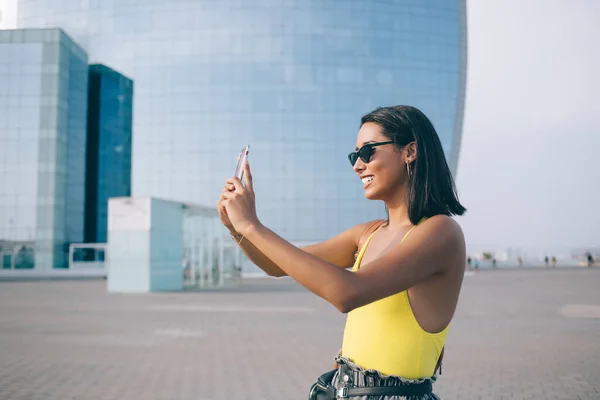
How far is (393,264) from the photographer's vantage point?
1.79 m

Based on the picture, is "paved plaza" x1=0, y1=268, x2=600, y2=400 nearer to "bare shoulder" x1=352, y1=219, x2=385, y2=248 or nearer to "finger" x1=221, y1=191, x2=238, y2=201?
"bare shoulder" x1=352, y1=219, x2=385, y2=248

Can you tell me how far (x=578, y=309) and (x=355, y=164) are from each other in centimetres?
1642

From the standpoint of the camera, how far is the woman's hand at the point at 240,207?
1851mm

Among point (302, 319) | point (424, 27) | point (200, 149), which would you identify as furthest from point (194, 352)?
point (424, 27)

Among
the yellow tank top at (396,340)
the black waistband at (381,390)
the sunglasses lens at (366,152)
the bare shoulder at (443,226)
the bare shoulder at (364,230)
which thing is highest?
the sunglasses lens at (366,152)

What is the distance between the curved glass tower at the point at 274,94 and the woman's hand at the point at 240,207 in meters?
51.9

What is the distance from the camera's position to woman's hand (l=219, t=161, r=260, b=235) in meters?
1.85

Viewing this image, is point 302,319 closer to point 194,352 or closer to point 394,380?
point 194,352

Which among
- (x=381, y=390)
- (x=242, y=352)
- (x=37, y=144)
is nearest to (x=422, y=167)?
(x=381, y=390)

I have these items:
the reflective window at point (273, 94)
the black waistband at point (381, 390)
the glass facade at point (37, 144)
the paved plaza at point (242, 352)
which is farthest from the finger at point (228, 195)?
the glass facade at point (37, 144)

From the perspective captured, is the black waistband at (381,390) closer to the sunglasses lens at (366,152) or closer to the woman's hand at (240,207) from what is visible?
the woman's hand at (240,207)

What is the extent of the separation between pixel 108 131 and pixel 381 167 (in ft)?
195

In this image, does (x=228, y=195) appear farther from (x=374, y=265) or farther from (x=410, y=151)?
(x=410, y=151)

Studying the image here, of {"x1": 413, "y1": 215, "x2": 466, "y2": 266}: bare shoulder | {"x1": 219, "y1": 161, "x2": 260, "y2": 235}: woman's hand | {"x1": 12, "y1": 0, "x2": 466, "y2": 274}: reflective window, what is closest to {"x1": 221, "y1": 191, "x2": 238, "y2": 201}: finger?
{"x1": 219, "y1": 161, "x2": 260, "y2": 235}: woman's hand
